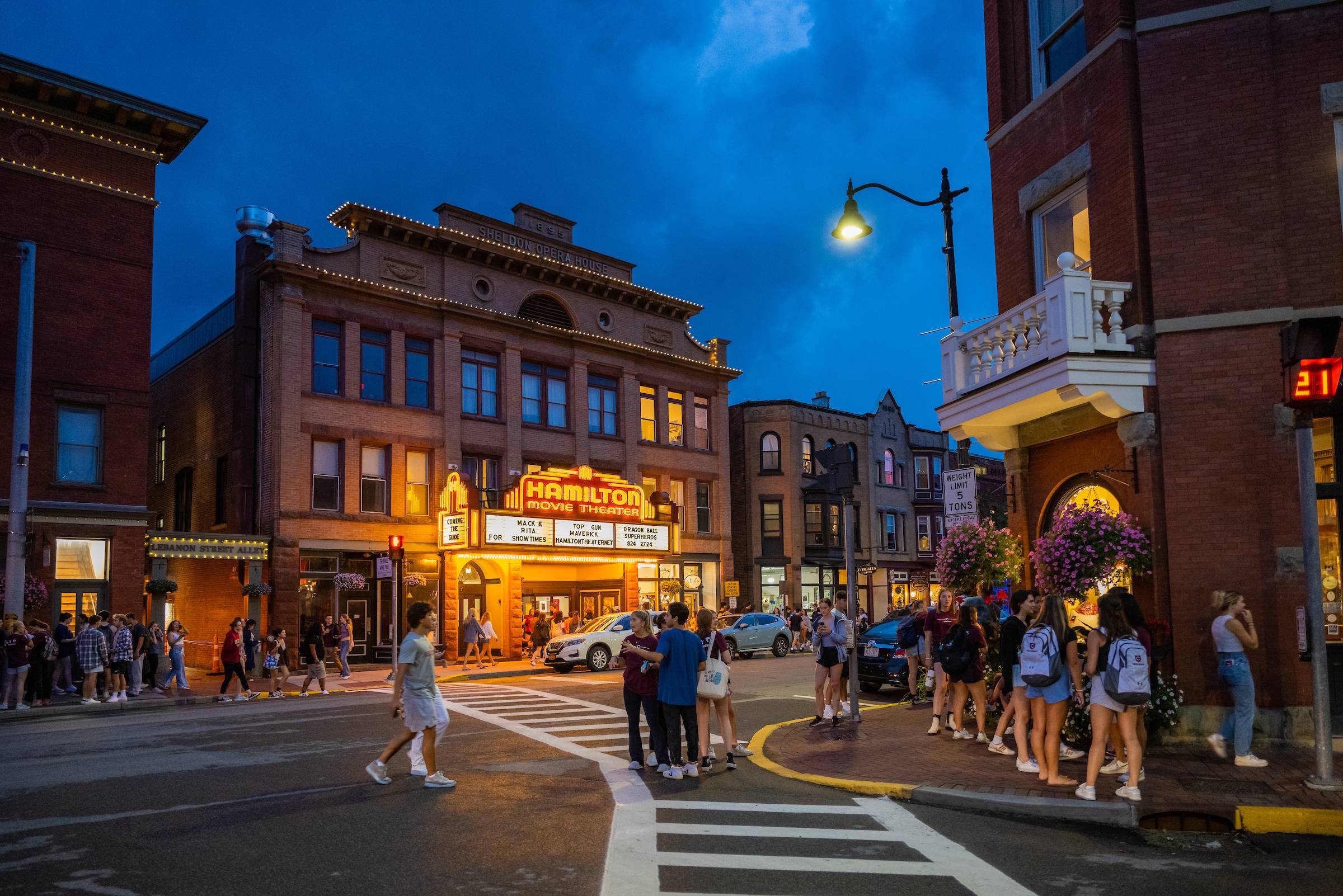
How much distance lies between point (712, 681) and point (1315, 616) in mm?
5671

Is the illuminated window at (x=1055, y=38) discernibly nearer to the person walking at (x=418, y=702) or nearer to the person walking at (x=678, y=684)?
the person walking at (x=678, y=684)

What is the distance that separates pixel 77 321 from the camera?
24.0 metres

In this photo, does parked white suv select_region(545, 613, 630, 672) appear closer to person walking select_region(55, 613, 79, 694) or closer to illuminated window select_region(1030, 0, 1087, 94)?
person walking select_region(55, 613, 79, 694)

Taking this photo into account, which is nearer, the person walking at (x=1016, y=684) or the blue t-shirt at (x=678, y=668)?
the person walking at (x=1016, y=684)

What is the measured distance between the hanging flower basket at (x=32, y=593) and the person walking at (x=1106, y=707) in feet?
70.5

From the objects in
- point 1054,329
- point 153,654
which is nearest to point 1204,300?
point 1054,329

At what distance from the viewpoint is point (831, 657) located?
1342cm

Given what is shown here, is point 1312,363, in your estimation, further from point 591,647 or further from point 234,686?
point 234,686

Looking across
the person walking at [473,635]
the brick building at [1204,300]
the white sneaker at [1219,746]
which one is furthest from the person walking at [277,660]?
the white sneaker at [1219,746]

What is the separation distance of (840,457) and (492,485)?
2097 centimetres

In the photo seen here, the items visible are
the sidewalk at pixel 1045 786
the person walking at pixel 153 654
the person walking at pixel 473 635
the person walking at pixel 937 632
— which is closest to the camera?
the sidewalk at pixel 1045 786

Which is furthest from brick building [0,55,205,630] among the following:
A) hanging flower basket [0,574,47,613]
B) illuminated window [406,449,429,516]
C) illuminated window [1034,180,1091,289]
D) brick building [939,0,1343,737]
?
illuminated window [1034,180,1091,289]

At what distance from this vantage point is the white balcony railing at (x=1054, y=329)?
11.5m

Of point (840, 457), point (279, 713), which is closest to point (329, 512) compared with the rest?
point (279, 713)
